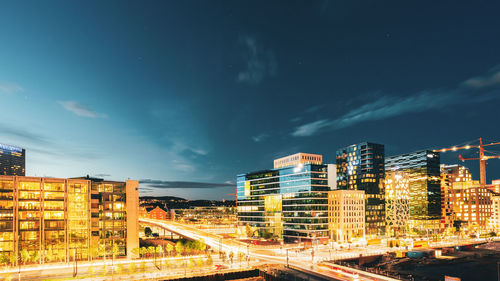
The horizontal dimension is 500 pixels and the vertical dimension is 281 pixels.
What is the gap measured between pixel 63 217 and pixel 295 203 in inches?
3842

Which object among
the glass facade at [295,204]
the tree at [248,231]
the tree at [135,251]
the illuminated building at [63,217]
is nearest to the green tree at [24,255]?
the illuminated building at [63,217]

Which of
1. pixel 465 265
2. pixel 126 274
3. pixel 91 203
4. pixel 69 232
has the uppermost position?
pixel 91 203

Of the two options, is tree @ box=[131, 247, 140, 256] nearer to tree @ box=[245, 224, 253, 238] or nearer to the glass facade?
the glass facade

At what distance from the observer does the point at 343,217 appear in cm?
17000

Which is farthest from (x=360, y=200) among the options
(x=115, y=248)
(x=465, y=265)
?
(x=115, y=248)


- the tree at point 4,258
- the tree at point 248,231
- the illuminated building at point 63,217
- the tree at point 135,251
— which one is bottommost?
the tree at point 248,231

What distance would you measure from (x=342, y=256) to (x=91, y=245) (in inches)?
3092

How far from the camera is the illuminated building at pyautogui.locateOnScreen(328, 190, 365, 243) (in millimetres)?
168250

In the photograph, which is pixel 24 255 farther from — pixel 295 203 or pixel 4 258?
pixel 295 203

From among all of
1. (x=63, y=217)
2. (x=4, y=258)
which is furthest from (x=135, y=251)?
(x=4, y=258)

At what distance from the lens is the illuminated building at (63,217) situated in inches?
4154

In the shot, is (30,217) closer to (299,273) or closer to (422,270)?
(299,273)

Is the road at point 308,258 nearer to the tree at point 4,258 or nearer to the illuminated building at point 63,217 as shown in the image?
the illuminated building at point 63,217

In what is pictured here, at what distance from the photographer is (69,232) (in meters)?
112
